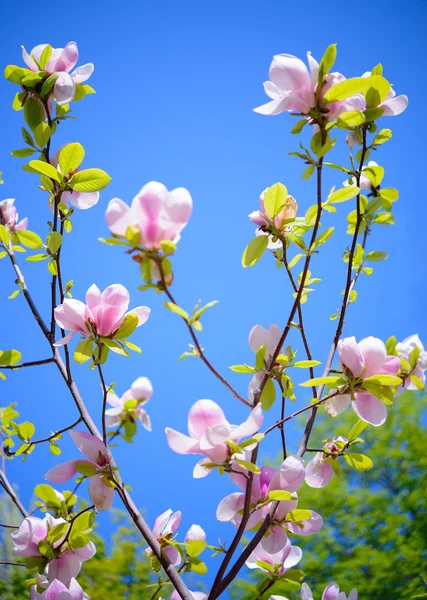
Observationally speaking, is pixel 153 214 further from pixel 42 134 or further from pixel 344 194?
pixel 42 134

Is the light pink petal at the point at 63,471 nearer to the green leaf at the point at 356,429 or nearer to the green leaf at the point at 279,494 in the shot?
the green leaf at the point at 279,494

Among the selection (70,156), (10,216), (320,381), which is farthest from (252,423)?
(10,216)

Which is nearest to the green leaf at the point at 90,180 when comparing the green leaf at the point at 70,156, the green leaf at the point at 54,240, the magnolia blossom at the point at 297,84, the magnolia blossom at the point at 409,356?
the green leaf at the point at 70,156

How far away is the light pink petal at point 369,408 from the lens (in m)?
0.85

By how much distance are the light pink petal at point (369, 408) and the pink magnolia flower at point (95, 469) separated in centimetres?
45

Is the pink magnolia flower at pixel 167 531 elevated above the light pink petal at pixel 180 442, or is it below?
below

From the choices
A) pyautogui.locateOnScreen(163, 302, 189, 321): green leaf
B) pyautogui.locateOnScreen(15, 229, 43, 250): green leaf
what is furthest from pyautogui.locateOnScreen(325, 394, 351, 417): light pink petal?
pyautogui.locateOnScreen(15, 229, 43, 250): green leaf

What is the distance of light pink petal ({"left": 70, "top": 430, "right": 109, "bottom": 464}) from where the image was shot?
0.84m

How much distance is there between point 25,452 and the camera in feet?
4.09

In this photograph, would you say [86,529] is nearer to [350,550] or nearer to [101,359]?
[101,359]

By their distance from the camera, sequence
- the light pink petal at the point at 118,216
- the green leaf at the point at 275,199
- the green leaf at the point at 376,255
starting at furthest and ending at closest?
1. the green leaf at the point at 376,255
2. the green leaf at the point at 275,199
3. the light pink petal at the point at 118,216

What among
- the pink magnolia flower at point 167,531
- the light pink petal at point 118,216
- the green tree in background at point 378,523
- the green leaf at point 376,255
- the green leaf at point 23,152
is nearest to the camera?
the light pink petal at point 118,216

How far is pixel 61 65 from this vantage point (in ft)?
3.48

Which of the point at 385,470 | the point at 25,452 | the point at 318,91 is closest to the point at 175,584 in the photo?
the point at 25,452
